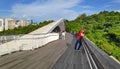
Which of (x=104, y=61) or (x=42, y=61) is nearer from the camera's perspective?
(x=104, y=61)

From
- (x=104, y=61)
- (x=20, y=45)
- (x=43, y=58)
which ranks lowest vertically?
(x=43, y=58)

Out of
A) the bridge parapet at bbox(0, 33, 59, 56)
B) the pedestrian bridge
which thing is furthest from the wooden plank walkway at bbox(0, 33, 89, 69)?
the bridge parapet at bbox(0, 33, 59, 56)

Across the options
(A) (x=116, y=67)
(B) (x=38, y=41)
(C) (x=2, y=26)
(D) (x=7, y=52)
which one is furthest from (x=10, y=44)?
(C) (x=2, y=26)

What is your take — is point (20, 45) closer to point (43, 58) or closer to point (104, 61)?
point (43, 58)

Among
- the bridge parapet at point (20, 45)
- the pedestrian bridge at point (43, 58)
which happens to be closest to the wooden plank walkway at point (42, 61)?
the pedestrian bridge at point (43, 58)

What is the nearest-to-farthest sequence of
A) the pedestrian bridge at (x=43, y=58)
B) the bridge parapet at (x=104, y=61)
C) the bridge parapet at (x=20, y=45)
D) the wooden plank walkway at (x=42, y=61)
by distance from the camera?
the bridge parapet at (x=104, y=61) < the wooden plank walkway at (x=42, y=61) < the pedestrian bridge at (x=43, y=58) < the bridge parapet at (x=20, y=45)

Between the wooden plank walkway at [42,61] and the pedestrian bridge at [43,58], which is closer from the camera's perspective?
the wooden plank walkway at [42,61]

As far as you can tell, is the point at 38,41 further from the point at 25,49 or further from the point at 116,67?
the point at 116,67

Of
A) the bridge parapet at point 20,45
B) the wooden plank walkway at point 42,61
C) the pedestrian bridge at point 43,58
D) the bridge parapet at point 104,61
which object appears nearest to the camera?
the bridge parapet at point 104,61

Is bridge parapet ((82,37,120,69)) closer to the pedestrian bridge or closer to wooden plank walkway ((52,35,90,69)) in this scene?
the pedestrian bridge

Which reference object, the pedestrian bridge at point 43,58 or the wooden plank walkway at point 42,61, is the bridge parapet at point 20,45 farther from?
the wooden plank walkway at point 42,61

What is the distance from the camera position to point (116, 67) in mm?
12078

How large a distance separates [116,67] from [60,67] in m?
3.26

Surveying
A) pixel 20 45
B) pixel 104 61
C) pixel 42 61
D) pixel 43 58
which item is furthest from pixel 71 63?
pixel 20 45
